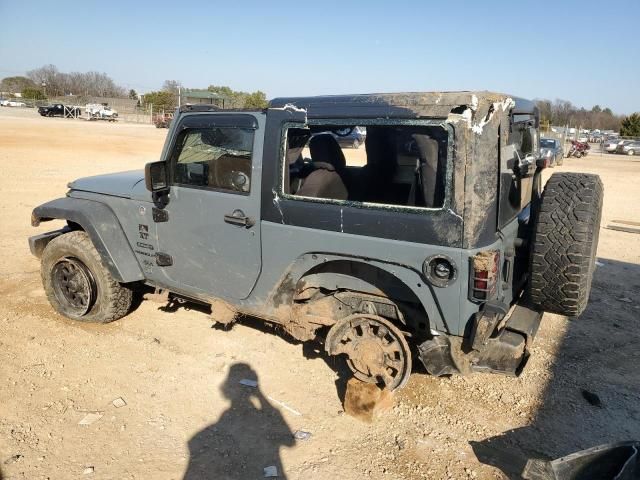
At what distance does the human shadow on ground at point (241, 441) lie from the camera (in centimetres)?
297

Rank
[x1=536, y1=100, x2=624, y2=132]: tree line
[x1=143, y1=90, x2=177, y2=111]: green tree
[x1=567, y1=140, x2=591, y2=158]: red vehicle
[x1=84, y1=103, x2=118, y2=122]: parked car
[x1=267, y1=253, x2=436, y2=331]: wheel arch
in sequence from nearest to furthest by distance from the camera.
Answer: [x1=267, y1=253, x2=436, y2=331]: wheel arch < [x1=567, y1=140, x2=591, y2=158]: red vehicle < [x1=84, y1=103, x2=118, y2=122]: parked car < [x1=143, y1=90, x2=177, y2=111]: green tree < [x1=536, y1=100, x2=624, y2=132]: tree line

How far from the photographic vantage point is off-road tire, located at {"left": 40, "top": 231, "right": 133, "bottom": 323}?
4.55 meters

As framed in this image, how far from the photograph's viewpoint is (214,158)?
385cm

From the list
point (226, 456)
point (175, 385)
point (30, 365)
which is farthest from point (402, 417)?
point (30, 365)

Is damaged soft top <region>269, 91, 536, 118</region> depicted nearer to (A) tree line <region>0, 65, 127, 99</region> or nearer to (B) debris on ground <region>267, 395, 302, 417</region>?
(B) debris on ground <region>267, 395, 302, 417</region>

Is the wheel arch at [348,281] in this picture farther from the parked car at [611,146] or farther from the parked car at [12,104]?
the parked car at [12,104]

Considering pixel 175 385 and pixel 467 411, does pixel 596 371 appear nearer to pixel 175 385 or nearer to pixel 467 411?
pixel 467 411

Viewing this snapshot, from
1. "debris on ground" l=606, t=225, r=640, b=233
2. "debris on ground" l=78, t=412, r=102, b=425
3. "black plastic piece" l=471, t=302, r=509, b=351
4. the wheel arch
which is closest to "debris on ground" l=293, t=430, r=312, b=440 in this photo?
the wheel arch

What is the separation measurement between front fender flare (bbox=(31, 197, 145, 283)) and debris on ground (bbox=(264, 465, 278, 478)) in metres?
2.16

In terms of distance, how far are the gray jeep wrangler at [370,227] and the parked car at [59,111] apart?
164ft

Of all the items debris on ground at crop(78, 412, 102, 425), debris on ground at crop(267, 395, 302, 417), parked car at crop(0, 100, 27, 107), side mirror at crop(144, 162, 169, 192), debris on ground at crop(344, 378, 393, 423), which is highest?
parked car at crop(0, 100, 27, 107)

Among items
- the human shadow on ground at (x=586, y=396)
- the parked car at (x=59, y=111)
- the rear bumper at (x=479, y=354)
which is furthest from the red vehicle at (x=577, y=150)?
the parked car at (x=59, y=111)

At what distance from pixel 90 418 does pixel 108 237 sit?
158cm

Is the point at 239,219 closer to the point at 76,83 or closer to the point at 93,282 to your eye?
the point at 93,282
